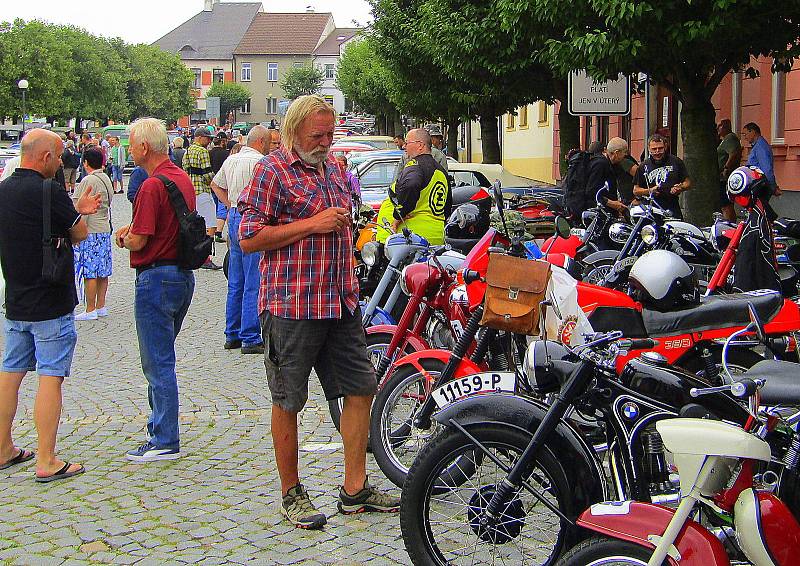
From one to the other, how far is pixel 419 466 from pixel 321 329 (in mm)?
1193

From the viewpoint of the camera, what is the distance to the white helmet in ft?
17.8

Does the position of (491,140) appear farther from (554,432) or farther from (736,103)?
(554,432)

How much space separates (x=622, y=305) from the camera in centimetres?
554

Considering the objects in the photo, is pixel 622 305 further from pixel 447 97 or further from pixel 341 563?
pixel 447 97

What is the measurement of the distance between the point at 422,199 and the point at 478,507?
4861 mm

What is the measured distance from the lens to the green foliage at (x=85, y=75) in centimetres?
6341

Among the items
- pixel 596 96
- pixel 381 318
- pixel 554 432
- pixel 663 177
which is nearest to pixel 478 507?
pixel 554 432

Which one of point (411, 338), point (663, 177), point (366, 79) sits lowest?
point (411, 338)

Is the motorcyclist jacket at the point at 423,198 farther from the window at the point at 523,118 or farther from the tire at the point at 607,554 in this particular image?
the window at the point at 523,118

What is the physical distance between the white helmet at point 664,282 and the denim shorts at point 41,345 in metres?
3.15

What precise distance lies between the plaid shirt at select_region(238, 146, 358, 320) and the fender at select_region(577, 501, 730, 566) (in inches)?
79.9

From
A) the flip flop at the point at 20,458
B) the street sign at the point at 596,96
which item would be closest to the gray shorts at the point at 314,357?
the flip flop at the point at 20,458

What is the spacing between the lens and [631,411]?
3.75m

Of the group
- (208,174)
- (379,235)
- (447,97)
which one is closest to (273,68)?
(447,97)
